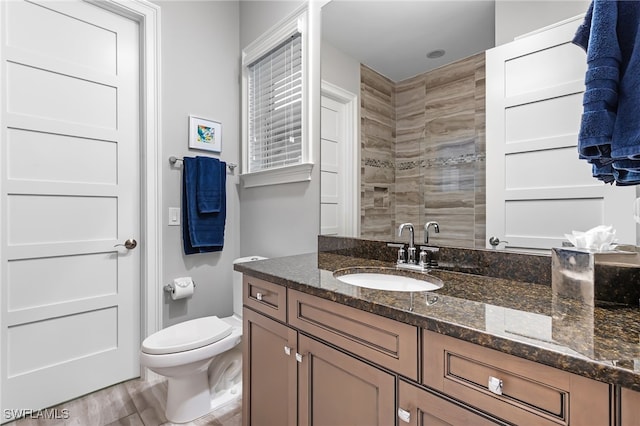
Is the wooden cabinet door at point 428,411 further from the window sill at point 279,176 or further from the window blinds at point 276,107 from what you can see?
the window blinds at point 276,107

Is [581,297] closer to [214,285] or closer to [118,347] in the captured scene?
[214,285]

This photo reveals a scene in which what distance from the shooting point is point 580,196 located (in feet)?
3.32

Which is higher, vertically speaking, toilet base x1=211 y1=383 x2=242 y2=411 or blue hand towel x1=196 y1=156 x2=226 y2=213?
blue hand towel x1=196 y1=156 x2=226 y2=213

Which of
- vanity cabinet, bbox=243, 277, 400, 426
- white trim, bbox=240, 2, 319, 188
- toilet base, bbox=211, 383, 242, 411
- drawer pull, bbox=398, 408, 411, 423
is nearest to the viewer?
drawer pull, bbox=398, 408, 411, 423

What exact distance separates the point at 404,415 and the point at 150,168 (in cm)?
203

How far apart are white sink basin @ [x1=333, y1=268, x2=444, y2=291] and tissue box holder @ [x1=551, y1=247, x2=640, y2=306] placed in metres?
0.44

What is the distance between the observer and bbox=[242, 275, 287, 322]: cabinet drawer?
118 cm

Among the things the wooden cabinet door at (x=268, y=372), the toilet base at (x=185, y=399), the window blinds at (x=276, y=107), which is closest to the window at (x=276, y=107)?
the window blinds at (x=276, y=107)

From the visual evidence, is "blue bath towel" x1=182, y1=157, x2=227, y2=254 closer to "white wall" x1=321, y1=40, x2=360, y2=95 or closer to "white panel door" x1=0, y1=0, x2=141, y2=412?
"white panel door" x1=0, y1=0, x2=141, y2=412

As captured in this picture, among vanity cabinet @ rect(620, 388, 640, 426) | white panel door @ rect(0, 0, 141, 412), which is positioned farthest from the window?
vanity cabinet @ rect(620, 388, 640, 426)

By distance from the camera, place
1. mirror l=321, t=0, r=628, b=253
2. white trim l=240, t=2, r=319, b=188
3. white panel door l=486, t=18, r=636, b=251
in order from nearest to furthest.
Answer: white panel door l=486, t=18, r=636, b=251
mirror l=321, t=0, r=628, b=253
white trim l=240, t=2, r=319, b=188

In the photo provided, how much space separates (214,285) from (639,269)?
7.63ft

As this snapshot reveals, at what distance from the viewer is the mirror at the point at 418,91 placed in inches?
49.2

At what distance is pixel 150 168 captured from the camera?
81.9 inches
